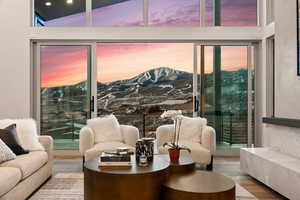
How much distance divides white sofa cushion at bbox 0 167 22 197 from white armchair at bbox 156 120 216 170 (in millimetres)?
2100

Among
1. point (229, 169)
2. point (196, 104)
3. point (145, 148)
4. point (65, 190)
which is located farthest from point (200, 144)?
point (65, 190)

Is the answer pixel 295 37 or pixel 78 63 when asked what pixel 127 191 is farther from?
pixel 78 63

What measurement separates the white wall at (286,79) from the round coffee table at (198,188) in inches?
65.7

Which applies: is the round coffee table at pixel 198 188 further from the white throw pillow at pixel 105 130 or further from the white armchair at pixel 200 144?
the white throw pillow at pixel 105 130

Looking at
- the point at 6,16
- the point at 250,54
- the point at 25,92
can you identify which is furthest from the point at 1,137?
the point at 250,54

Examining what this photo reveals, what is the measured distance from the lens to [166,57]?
8.35m

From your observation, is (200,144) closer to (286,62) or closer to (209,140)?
(209,140)

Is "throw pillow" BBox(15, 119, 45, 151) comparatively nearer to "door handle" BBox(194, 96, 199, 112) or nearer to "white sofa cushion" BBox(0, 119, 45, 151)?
"white sofa cushion" BBox(0, 119, 45, 151)

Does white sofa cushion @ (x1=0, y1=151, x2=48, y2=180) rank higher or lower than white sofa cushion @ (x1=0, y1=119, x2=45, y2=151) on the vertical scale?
lower

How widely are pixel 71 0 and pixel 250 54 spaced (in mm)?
3815

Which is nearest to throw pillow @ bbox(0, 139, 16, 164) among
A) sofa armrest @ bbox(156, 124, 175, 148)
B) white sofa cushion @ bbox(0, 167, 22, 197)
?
white sofa cushion @ bbox(0, 167, 22, 197)

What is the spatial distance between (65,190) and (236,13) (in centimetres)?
473

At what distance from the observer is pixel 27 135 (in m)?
3.88

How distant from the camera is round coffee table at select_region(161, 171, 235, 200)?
91.3 inches
